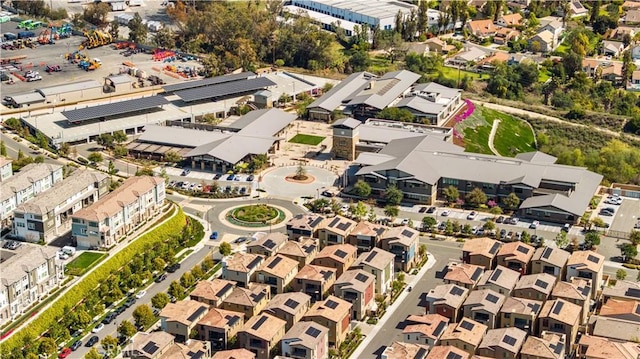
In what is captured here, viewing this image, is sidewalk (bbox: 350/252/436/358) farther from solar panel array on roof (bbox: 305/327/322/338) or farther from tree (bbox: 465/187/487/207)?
tree (bbox: 465/187/487/207)

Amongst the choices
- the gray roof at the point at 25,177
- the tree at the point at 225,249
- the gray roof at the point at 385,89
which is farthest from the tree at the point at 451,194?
the gray roof at the point at 25,177

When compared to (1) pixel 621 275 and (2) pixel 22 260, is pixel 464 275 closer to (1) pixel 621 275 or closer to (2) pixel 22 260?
(1) pixel 621 275

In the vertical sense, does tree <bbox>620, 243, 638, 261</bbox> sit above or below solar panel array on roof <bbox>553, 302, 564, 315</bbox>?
below

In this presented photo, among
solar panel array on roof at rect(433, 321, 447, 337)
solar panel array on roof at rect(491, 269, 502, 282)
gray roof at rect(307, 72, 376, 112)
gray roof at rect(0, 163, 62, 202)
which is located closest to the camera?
solar panel array on roof at rect(433, 321, 447, 337)

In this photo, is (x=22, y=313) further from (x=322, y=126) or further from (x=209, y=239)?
(x=322, y=126)

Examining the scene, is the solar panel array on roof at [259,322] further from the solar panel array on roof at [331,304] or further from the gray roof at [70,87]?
the gray roof at [70,87]

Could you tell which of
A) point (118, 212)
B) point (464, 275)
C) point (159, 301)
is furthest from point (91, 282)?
point (464, 275)

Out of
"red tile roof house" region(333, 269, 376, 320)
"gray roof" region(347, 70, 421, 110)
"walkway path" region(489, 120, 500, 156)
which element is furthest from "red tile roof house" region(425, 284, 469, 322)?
"gray roof" region(347, 70, 421, 110)
